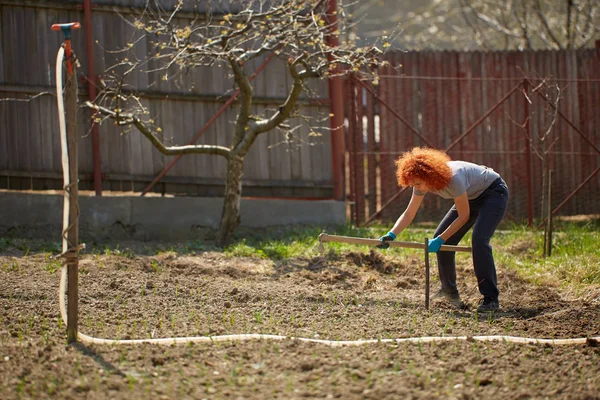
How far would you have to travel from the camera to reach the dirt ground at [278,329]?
400 cm

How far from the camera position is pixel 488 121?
1087cm

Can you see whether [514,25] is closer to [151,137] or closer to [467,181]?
[151,137]

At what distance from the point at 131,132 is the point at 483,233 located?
17.8 feet

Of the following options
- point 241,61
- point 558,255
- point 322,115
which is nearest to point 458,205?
point 558,255

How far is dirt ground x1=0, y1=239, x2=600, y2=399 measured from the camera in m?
4.00

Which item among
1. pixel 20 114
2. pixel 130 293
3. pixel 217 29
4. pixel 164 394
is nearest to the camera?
pixel 164 394

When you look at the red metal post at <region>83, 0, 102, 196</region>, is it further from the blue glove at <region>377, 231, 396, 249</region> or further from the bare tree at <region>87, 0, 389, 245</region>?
the blue glove at <region>377, 231, 396, 249</region>

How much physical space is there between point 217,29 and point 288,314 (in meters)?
5.48

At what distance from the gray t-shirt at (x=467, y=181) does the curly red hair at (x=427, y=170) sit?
86mm

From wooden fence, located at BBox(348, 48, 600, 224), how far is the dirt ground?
2820mm

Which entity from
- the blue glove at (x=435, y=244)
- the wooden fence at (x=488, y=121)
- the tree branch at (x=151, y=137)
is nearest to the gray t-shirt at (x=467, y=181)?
the blue glove at (x=435, y=244)

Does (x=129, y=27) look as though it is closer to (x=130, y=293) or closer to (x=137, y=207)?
(x=137, y=207)

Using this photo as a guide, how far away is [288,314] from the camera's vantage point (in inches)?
227

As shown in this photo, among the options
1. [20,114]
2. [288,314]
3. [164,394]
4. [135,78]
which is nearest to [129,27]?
[135,78]
